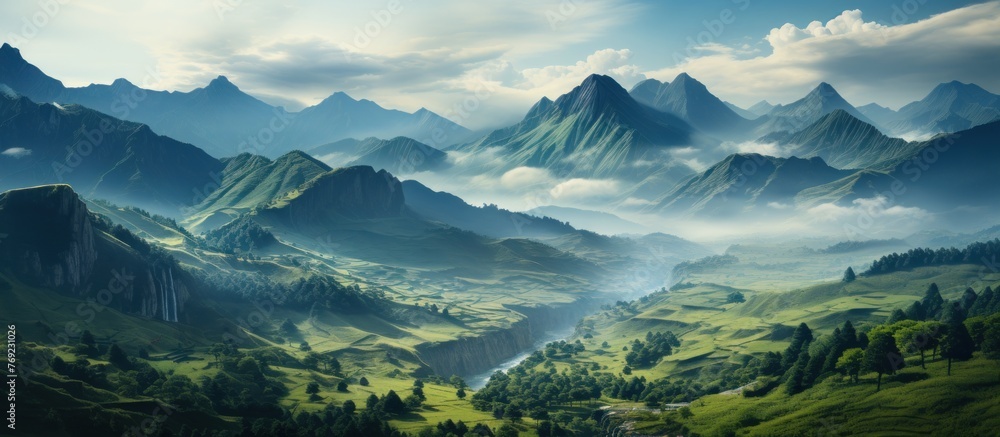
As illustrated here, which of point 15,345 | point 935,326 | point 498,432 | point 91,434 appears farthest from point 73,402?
point 935,326

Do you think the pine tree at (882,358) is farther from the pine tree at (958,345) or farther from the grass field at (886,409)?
the pine tree at (958,345)

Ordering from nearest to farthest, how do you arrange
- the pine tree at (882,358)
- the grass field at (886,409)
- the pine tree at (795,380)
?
the grass field at (886,409) < the pine tree at (882,358) < the pine tree at (795,380)

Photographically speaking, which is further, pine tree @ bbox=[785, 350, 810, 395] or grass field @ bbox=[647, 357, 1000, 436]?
pine tree @ bbox=[785, 350, 810, 395]

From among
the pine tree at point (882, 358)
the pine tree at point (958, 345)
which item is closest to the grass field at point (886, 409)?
the pine tree at point (882, 358)

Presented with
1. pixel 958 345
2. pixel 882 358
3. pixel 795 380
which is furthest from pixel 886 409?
pixel 795 380

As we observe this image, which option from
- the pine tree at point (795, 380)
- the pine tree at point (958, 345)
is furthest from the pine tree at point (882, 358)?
the pine tree at point (795, 380)

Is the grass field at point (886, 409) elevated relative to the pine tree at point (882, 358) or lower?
lower

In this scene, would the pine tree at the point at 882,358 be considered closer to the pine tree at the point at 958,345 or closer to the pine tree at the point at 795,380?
the pine tree at the point at 958,345

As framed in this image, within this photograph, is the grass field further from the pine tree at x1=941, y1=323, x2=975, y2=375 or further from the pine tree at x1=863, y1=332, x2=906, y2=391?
the pine tree at x1=941, y1=323, x2=975, y2=375

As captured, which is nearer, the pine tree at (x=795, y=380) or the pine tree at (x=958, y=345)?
the pine tree at (x=958, y=345)

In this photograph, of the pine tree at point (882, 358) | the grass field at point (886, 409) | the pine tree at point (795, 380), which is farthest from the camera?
the pine tree at point (795, 380)

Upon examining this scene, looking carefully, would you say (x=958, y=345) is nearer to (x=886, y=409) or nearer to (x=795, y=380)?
(x=886, y=409)

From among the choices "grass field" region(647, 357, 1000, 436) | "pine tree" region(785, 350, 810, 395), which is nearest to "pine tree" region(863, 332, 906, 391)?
"grass field" region(647, 357, 1000, 436)
